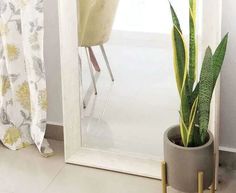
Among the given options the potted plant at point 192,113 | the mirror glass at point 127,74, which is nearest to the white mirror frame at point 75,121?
the mirror glass at point 127,74

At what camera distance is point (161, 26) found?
1898mm

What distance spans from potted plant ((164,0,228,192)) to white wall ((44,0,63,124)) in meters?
0.74

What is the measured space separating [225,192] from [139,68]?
677 mm

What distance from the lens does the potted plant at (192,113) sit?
1612mm

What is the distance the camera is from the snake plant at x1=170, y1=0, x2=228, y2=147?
1.60 meters

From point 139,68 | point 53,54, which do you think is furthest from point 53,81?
point 139,68

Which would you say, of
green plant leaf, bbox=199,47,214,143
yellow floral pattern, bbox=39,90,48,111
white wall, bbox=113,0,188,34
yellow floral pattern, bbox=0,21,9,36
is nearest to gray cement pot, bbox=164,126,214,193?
green plant leaf, bbox=199,47,214,143

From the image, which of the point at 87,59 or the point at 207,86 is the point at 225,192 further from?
the point at 87,59

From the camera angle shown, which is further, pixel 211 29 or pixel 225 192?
pixel 225 192

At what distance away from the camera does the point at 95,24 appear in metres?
1.99

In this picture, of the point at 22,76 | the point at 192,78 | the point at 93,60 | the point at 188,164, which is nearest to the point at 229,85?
the point at 192,78

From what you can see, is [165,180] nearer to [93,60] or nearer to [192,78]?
[192,78]

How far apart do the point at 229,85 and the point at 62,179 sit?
90 centimetres

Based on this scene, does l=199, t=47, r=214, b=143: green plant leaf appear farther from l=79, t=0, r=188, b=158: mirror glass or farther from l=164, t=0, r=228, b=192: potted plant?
l=79, t=0, r=188, b=158: mirror glass
